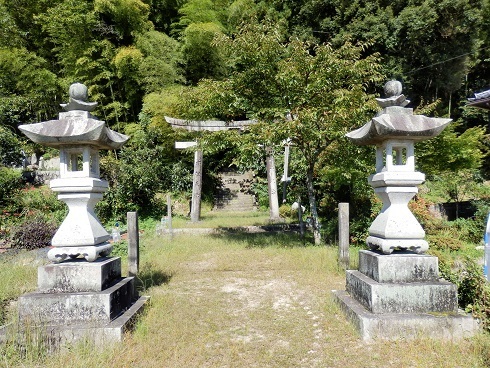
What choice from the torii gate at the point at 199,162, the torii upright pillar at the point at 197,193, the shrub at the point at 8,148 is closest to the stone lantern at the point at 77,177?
the torii gate at the point at 199,162

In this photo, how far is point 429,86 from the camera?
15.3 meters

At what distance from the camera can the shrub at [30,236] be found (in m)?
7.60

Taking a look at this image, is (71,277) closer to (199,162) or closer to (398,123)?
(398,123)

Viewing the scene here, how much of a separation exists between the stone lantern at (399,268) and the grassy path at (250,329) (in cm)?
16

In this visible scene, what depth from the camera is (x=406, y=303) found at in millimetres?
3195

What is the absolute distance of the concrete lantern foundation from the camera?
9.66 ft

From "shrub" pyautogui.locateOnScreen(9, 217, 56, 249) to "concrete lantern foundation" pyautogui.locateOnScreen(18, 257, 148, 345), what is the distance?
525 centimetres

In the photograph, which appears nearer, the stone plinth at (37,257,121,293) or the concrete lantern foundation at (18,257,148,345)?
the concrete lantern foundation at (18,257,148,345)

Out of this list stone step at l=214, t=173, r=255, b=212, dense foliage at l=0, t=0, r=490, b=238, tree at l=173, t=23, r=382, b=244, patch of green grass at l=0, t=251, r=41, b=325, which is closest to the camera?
patch of green grass at l=0, t=251, r=41, b=325

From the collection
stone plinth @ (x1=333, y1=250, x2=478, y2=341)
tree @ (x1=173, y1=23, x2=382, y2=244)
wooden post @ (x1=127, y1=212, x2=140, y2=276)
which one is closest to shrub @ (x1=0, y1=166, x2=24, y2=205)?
wooden post @ (x1=127, y1=212, x2=140, y2=276)

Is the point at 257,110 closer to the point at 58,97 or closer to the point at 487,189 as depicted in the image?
the point at 487,189

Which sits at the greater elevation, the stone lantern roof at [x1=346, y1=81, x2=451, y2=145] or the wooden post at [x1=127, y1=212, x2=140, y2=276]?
Answer: the stone lantern roof at [x1=346, y1=81, x2=451, y2=145]

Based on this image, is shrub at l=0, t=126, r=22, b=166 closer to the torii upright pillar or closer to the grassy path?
the torii upright pillar

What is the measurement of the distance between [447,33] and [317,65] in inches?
422
